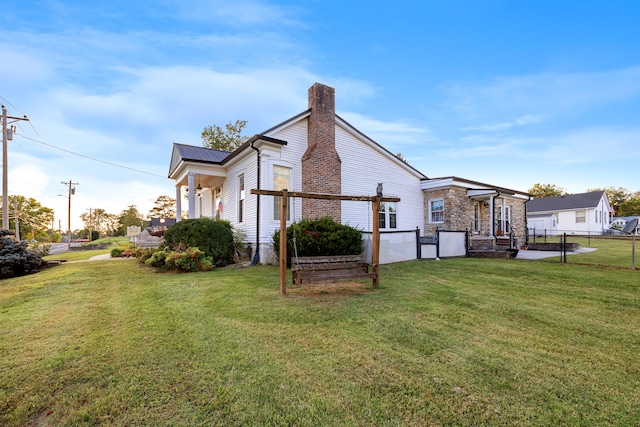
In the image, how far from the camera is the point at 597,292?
5871mm

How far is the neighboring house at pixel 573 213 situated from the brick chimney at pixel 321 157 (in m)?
30.7

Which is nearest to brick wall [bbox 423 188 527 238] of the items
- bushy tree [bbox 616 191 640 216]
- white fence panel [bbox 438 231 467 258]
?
white fence panel [bbox 438 231 467 258]

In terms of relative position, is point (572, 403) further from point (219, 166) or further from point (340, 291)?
point (219, 166)

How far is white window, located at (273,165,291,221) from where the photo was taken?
1088cm

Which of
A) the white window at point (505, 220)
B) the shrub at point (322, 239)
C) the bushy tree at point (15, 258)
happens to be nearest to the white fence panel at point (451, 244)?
the shrub at point (322, 239)

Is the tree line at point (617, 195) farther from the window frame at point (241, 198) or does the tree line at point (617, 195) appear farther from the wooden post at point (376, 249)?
the wooden post at point (376, 249)

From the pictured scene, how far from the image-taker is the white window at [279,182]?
35.7 feet

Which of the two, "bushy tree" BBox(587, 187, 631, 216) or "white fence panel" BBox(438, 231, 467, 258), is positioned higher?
"bushy tree" BBox(587, 187, 631, 216)

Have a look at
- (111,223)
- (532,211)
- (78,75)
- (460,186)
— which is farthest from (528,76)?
(111,223)

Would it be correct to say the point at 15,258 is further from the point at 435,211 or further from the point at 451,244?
the point at 435,211

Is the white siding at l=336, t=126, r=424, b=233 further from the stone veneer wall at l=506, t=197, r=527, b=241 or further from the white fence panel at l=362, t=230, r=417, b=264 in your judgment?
the stone veneer wall at l=506, t=197, r=527, b=241

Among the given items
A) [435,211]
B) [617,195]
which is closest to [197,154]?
[435,211]

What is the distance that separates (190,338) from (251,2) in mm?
10523

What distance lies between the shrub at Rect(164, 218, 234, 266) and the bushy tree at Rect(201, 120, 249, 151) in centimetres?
2082
